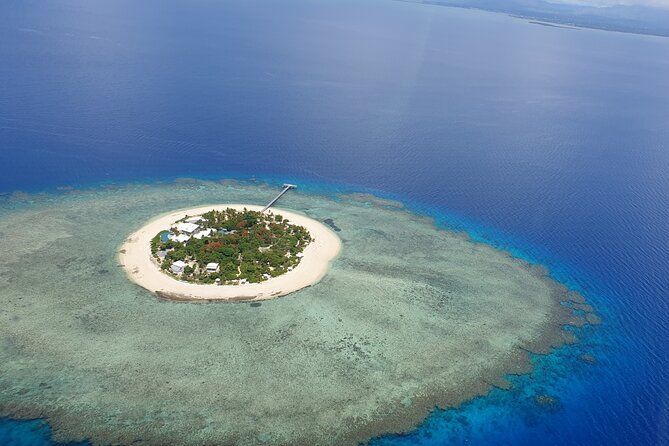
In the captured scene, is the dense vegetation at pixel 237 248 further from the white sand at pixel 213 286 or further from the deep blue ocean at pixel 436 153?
the deep blue ocean at pixel 436 153

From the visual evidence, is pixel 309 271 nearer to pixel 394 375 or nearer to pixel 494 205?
pixel 394 375

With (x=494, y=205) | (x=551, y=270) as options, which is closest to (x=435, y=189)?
(x=494, y=205)

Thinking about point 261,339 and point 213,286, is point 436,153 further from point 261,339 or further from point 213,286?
point 261,339

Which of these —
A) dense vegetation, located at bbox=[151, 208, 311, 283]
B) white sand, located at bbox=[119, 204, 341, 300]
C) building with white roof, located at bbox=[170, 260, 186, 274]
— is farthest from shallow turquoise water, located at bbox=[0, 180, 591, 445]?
dense vegetation, located at bbox=[151, 208, 311, 283]

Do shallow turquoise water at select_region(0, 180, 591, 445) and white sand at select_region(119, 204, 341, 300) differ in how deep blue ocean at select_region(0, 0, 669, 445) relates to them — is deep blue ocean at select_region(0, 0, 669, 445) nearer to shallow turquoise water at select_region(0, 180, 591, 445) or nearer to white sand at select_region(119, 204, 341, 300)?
shallow turquoise water at select_region(0, 180, 591, 445)

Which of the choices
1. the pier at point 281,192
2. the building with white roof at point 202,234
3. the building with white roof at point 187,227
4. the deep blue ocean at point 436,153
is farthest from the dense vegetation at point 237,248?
the deep blue ocean at point 436,153

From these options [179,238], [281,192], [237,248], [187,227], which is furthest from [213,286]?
[281,192]
